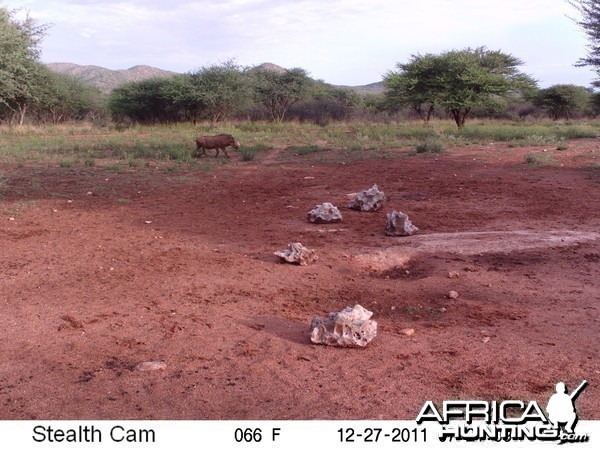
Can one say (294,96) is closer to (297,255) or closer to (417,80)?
(417,80)

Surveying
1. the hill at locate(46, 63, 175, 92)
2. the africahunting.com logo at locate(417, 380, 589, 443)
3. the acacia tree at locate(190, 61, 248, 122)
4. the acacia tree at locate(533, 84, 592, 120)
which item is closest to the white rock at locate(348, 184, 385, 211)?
the africahunting.com logo at locate(417, 380, 589, 443)

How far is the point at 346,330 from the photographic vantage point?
4156 mm

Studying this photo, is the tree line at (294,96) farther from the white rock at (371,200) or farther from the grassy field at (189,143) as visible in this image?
the white rock at (371,200)

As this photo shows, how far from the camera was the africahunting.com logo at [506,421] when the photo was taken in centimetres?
271

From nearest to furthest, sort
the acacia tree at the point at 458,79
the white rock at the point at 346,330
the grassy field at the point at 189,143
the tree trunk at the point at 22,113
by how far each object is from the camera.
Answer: the white rock at the point at 346,330 < the grassy field at the point at 189,143 < the acacia tree at the point at 458,79 < the tree trunk at the point at 22,113

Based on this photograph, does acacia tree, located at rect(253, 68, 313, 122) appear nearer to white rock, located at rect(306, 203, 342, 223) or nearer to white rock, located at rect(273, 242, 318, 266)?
white rock, located at rect(306, 203, 342, 223)

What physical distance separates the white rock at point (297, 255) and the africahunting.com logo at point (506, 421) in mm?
3198

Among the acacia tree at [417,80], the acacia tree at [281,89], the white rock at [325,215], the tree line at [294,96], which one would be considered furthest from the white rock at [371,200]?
the acacia tree at [281,89]

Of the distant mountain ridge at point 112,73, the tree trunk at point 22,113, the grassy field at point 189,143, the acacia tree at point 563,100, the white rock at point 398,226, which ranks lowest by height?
the white rock at point 398,226

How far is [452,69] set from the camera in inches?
1028

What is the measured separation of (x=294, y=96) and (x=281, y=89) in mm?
910

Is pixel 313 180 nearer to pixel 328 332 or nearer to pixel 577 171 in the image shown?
pixel 577 171

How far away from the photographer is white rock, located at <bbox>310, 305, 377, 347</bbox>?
4129 millimetres

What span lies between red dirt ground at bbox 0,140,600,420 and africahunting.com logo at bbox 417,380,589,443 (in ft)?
0.97
